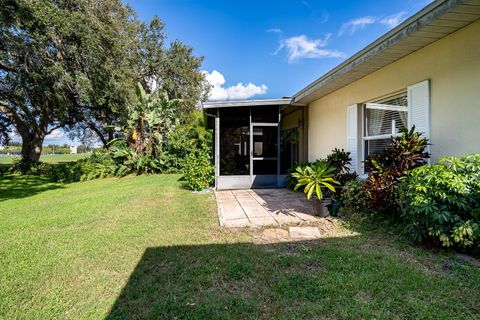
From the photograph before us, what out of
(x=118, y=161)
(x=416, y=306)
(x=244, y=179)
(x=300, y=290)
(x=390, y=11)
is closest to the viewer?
(x=416, y=306)

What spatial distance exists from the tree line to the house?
7.13 metres

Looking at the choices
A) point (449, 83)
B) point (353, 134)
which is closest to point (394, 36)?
point (449, 83)

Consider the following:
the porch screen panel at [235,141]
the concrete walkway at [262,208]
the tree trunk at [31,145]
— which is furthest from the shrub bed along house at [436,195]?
the tree trunk at [31,145]

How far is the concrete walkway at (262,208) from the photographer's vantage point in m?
4.95

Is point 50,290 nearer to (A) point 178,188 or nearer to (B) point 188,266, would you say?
(B) point 188,266

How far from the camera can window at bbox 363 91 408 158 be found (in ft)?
17.0

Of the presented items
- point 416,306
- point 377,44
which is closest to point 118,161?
point 377,44

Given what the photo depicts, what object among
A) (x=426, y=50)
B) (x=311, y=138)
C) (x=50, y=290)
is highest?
(x=426, y=50)

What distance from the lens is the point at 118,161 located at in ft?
→ 45.1

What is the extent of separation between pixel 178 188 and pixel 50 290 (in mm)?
6256

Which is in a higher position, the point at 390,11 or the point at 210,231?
the point at 390,11

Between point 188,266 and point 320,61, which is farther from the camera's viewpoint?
point 320,61

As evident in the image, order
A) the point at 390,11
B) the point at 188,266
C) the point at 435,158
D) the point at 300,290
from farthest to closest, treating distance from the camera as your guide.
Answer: the point at 390,11, the point at 435,158, the point at 188,266, the point at 300,290

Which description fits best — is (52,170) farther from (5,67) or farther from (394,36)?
(394,36)
